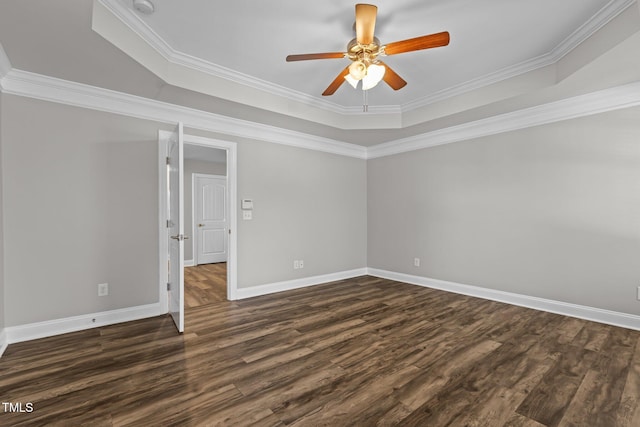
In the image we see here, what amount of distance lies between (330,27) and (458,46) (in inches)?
Result: 50.6

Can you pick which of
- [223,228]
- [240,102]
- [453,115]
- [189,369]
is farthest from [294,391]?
[223,228]

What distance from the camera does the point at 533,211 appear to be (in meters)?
3.72

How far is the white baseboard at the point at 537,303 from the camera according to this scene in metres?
3.08

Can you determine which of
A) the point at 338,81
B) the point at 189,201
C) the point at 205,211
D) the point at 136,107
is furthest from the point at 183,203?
the point at 205,211

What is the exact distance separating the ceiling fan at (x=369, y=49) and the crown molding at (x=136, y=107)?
1944 mm

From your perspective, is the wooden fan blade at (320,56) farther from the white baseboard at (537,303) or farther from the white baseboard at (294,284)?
the white baseboard at (537,303)

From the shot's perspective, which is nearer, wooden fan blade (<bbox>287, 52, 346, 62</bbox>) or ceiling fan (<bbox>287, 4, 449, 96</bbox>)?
ceiling fan (<bbox>287, 4, 449, 96</bbox>)

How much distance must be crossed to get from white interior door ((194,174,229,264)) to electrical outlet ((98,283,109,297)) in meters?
3.88

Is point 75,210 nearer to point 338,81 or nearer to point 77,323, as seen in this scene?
point 77,323

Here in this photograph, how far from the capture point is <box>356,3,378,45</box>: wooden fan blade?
1994 mm

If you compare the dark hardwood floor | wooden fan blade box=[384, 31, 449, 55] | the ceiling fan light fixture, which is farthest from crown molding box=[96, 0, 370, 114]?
the dark hardwood floor

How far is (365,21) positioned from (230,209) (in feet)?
9.55

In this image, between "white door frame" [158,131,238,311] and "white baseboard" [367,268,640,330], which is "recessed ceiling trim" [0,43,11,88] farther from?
"white baseboard" [367,268,640,330]

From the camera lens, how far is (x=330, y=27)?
252cm
